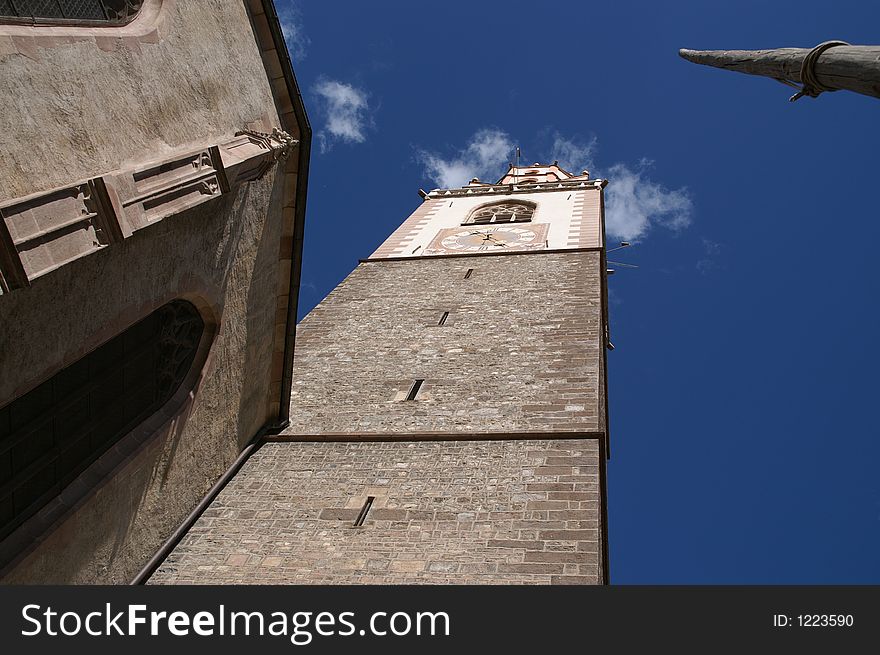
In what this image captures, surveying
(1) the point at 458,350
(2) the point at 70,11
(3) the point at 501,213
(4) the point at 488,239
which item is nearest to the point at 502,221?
(3) the point at 501,213

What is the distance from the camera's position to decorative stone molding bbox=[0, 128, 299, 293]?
5000 millimetres

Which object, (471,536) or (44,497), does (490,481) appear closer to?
(471,536)

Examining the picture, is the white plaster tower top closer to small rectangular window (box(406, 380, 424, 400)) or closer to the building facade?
small rectangular window (box(406, 380, 424, 400))

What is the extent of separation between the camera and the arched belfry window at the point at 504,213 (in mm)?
21562

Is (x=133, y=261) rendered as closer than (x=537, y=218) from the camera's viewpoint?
Yes

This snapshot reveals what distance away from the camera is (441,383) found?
1104 cm

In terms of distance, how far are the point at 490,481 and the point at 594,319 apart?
4.86 m

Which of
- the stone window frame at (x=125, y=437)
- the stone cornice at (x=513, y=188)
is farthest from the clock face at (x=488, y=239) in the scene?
the stone window frame at (x=125, y=437)

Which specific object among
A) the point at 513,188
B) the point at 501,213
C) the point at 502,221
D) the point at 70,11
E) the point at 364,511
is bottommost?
the point at 364,511

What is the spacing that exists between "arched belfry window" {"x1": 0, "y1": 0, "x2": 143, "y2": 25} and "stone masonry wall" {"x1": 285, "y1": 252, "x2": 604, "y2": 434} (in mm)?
5129

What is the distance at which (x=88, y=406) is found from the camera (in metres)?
7.22

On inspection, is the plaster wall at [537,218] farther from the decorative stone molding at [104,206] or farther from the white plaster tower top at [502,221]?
the decorative stone molding at [104,206]

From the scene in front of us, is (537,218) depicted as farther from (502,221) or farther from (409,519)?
(409,519)

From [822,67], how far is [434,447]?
5.68 m
